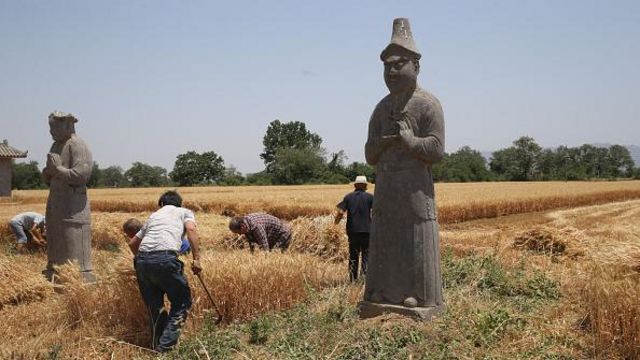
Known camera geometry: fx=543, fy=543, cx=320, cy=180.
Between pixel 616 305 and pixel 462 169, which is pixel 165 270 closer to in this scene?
pixel 616 305

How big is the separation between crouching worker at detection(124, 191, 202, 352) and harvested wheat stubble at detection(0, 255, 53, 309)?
3.16 meters

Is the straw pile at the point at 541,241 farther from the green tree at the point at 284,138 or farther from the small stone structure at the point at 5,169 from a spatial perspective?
the green tree at the point at 284,138

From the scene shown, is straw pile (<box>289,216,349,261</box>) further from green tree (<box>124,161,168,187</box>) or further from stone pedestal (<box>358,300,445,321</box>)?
green tree (<box>124,161,168,187</box>)

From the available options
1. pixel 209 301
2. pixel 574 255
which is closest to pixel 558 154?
pixel 574 255

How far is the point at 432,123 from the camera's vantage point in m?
6.13

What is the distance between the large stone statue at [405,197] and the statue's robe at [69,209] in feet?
17.4

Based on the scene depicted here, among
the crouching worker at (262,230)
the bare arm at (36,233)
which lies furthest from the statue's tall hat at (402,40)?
the bare arm at (36,233)

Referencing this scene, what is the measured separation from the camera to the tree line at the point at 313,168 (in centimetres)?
7394

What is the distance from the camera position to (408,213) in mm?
6059

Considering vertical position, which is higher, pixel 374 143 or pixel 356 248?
pixel 374 143

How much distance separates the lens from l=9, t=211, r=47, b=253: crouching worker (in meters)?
13.5

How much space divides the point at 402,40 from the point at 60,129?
242 inches

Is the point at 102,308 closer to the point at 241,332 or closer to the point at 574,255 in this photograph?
the point at 241,332

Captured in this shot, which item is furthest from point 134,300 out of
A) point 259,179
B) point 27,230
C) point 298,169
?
point 298,169
